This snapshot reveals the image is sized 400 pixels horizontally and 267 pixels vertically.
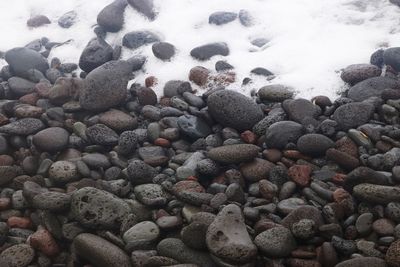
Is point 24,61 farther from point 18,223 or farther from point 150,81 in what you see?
point 18,223

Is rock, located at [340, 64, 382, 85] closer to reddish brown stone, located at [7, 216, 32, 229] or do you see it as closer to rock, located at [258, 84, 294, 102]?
rock, located at [258, 84, 294, 102]

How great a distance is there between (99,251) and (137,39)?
169 inches

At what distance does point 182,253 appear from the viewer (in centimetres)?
368

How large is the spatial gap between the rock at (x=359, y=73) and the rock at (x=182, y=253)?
3.22 meters

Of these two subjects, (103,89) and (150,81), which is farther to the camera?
(150,81)

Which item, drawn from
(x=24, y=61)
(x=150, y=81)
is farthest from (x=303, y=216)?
(x=24, y=61)

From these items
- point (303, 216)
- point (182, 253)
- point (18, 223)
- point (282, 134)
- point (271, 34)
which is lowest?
point (18, 223)

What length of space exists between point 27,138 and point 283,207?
11.2 ft

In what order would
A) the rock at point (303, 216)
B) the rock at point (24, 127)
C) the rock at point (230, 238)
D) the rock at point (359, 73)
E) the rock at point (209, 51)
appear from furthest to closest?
the rock at point (209, 51) < the rock at point (359, 73) < the rock at point (24, 127) < the rock at point (303, 216) < the rock at point (230, 238)

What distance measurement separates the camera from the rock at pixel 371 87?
5184 millimetres

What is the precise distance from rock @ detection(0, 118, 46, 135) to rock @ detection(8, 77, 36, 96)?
1.00 meters

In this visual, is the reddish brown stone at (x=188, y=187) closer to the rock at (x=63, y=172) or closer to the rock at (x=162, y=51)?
the rock at (x=63, y=172)

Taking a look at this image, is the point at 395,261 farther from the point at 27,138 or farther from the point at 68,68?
the point at 68,68

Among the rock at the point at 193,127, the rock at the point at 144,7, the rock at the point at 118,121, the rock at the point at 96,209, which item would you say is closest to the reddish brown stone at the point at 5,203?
the rock at the point at 96,209
